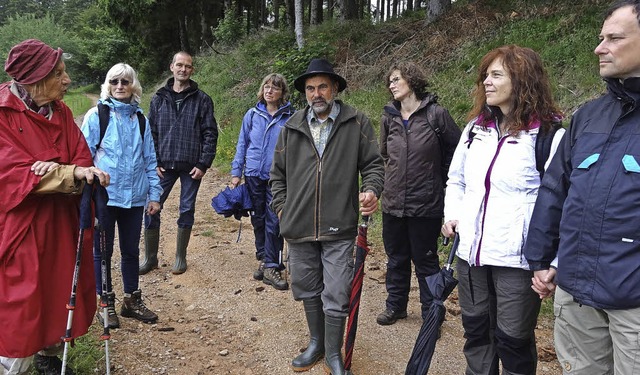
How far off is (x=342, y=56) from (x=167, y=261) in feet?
27.7

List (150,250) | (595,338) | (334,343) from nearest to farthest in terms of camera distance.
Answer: (595,338), (334,343), (150,250)

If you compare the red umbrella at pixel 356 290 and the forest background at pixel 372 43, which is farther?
the forest background at pixel 372 43

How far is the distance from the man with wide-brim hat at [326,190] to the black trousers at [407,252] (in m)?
0.78

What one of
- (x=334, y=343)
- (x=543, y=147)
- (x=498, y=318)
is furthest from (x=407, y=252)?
(x=543, y=147)

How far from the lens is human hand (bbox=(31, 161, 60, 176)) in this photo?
298cm

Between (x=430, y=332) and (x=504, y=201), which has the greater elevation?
(x=504, y=201)

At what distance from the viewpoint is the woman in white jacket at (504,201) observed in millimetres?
2801

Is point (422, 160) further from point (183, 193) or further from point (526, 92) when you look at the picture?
point (183, 193)

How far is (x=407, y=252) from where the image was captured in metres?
4.51

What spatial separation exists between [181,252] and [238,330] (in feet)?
5.90

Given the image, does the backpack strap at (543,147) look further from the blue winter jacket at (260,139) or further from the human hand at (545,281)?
the blue winter jacket at (260,139)

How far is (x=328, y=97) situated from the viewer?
3682mm

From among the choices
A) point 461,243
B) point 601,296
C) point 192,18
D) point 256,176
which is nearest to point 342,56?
point 256,176

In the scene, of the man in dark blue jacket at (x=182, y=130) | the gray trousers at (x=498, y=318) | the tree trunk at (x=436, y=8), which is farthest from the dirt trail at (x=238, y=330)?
the tree trunk at (x=436, y=8)
